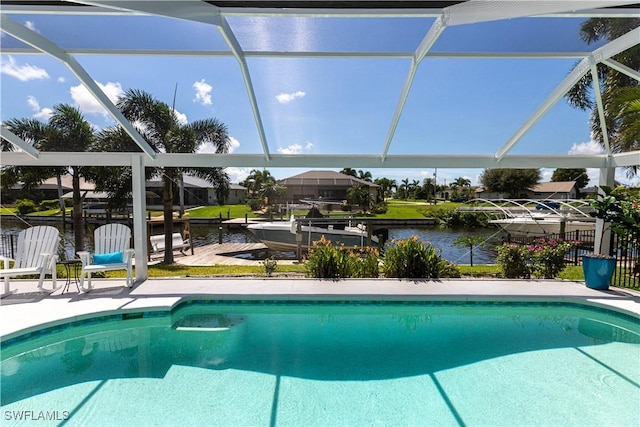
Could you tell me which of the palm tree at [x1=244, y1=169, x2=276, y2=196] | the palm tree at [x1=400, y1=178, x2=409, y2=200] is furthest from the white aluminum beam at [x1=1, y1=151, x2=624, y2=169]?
the palm tree at [x1=400, y1=178, x2=409, y2=200]

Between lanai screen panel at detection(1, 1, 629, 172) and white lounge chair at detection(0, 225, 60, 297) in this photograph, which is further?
white lounge chair at detection(0, 225, 60, 297)

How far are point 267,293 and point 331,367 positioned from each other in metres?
2.44

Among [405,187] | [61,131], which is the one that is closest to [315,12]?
[61,131]

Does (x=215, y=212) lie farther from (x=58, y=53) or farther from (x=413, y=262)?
(x=58, y=53)

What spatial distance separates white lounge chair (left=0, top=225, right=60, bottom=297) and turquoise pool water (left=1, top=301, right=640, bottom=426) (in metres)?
1.90

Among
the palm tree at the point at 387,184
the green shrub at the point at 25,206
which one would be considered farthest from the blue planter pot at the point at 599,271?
the palm tree at the point at 387,184

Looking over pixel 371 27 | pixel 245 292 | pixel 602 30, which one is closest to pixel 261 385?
pixel 245 292

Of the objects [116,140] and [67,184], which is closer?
[116,140]

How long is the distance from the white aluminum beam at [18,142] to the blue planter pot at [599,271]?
11206mm

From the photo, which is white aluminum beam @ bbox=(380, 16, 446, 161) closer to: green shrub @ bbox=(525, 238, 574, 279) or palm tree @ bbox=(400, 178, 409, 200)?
green shrub @ bbox=(525, 238, 574, 279)

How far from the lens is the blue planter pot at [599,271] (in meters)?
6.78

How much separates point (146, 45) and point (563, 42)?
6542mm

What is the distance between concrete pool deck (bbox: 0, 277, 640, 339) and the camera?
5.54 meters

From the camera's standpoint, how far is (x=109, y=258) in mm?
6578
